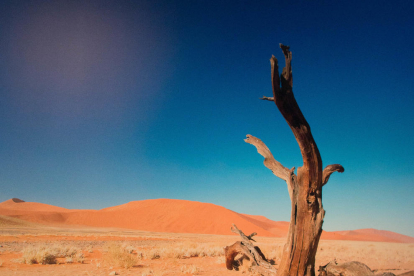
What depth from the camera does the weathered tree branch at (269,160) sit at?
515 cm

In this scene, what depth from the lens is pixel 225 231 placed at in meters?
56.8

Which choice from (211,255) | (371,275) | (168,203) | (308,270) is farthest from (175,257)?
(168,203)

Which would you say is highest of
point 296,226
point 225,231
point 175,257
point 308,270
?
point 296,226

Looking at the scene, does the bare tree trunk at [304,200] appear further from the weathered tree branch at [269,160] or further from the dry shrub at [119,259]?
the dry shrub at [119,259]

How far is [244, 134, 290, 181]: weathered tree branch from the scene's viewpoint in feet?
16.9

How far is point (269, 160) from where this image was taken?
5441 millimetres

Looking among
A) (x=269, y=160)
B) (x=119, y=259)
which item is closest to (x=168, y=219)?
(x=119, y=259)

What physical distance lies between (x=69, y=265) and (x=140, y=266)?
2837 millimetres

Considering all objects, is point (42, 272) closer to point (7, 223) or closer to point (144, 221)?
point (7, 223)

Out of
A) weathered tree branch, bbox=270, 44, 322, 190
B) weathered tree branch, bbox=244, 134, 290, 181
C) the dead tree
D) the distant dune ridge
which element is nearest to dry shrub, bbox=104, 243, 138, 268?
the dead tree

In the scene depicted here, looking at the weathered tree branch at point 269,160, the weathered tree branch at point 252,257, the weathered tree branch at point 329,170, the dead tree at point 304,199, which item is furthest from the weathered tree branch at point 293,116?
the weathered tree branch at point 252,257

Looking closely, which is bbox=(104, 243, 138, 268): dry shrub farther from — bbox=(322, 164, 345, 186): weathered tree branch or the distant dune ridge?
the distant dune ridge

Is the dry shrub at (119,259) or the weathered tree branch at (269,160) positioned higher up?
the weathered tree branch at (269,160)

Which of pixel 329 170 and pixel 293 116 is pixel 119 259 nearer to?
pixel 329 170
